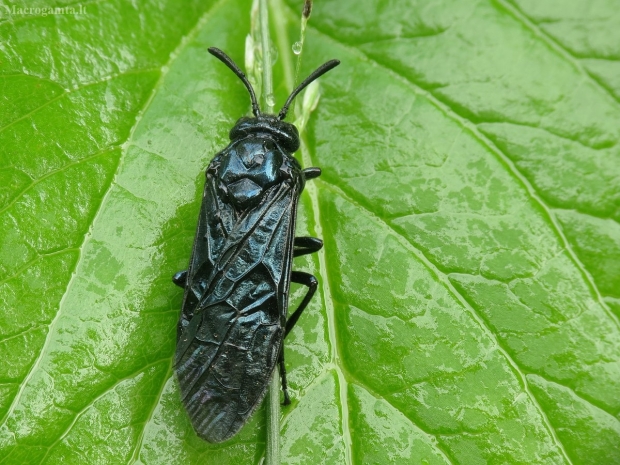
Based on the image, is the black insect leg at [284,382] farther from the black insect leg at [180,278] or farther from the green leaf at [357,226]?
the black insect leg at [180,278]

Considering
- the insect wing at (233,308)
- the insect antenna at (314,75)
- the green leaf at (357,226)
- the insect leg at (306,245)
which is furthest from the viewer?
the insect antenna at (314,75)

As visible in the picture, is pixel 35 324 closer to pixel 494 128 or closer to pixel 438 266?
pixel 438 266

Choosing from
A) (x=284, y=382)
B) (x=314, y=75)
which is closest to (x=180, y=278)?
(x=284, y=382)

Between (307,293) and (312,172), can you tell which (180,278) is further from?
(312,172)

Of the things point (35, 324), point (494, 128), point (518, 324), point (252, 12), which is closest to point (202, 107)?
point (252, 12)

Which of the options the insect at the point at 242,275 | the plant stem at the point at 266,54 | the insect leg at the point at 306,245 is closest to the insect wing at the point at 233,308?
the insect at the point at 242,275

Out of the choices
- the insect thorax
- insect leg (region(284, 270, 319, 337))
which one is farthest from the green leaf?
the insect thorax
